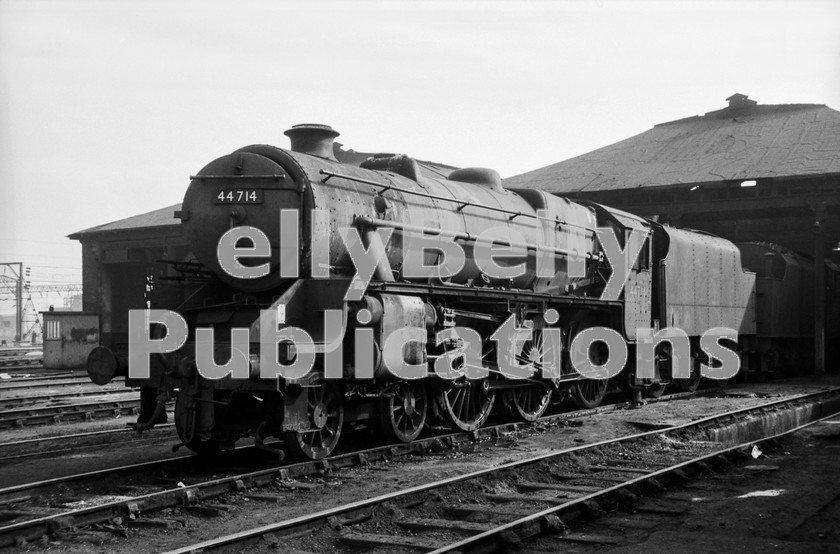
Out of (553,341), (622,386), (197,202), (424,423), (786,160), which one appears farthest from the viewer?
(786,160)

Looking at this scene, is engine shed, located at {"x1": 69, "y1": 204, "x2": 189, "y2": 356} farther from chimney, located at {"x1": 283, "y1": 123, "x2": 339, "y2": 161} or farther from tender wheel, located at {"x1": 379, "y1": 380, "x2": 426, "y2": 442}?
tender wheel, located at {"x1": 379, "y1": 380, "x2": 426, "y2": 442}

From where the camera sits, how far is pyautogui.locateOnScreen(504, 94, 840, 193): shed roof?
79.9 ft

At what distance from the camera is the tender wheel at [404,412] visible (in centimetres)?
→ 1030

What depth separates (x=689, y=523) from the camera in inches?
271

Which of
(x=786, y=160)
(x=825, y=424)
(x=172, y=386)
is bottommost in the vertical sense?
(x=825, y=424)

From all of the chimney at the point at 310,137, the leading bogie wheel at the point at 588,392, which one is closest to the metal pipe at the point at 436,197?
the chimney at the point at 310,137

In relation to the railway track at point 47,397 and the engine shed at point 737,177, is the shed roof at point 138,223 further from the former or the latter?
the engine shed at point 737,177

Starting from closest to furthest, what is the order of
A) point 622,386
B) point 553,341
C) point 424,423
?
point 424,423, point 553,341, point 622,386

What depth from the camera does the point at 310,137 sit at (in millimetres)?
10188

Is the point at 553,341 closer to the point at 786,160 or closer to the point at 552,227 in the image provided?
the point at 552,227

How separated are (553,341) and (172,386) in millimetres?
6420

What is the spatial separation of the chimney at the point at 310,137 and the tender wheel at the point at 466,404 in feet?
11.7

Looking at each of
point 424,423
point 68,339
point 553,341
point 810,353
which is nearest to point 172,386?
point 424,423

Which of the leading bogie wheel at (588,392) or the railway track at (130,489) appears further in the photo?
the leading bogie wheel at (588,392)
